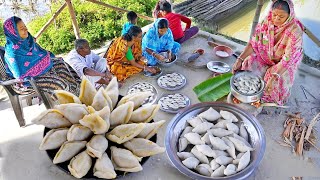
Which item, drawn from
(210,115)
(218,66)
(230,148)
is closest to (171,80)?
(218,66)

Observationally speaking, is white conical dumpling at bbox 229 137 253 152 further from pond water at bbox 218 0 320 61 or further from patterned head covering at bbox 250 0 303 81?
pond water at bbox 218 0 320 61

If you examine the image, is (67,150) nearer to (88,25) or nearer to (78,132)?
(78,132)

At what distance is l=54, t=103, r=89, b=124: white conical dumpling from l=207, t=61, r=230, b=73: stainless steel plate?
6.87 feet

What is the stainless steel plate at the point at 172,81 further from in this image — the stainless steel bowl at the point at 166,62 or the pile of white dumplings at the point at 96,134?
the pile of white dumplings at the point at 96,134

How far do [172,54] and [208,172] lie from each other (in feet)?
6.35

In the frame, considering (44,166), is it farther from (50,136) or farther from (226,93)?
(226,93)

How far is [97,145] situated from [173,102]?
1.40 meters

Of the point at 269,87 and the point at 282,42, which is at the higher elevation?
the point at 282,42

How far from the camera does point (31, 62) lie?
2955 mm

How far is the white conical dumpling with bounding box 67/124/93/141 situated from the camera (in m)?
1.98

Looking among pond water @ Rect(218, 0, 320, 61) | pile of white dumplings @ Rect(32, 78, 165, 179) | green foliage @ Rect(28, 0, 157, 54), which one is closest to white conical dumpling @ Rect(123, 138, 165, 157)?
pile of white dumplings @ Rect(32, 78, 165, 179)

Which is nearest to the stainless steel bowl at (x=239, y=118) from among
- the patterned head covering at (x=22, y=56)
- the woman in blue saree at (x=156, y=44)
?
the woman in blue saree at (x=156, y=44)

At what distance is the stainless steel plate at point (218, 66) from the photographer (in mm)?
3754

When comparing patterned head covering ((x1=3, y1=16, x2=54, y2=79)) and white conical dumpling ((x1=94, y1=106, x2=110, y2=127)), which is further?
patterned head covering ((x1=3, y1=16, x2=54, y2=79))
